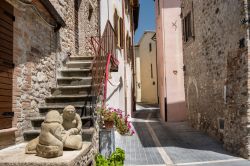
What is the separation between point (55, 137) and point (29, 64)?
2200mm

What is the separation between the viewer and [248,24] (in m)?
7.65

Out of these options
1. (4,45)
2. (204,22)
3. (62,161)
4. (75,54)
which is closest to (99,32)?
(75,54)

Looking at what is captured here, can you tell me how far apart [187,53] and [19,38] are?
997 cm

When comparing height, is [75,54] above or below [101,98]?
above

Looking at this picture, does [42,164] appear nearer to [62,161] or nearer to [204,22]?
[62,161]

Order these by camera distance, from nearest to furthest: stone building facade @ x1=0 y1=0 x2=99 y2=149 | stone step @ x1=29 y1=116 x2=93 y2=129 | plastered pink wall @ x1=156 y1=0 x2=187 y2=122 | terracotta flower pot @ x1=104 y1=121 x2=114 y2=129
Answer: stone building facade @ x1=0 y1=0 x2=99 y2=149 → stone step @ x1=29 y1=116 x2=93 y2=129 → terracotta flower pot @ x1=104 y1=121 x2=114 y2=129 → plastered pink wall @ x1=156 y1=0 x2=187 y2=122

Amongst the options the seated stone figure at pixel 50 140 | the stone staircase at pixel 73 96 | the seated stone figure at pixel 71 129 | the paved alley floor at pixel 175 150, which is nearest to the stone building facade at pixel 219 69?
the paved alley floor at pixel 175 150

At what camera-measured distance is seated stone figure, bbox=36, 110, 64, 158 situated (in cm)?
429

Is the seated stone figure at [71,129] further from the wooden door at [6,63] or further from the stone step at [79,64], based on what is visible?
the stone step at [79,64]

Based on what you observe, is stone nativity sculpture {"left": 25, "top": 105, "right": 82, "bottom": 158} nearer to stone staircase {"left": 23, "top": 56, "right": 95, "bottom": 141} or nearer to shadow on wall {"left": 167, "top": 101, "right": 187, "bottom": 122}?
stone staircase {"left": 23, "top": 56, "right": 95, "bottom": 141}

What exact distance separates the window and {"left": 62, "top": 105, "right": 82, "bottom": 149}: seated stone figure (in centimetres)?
915

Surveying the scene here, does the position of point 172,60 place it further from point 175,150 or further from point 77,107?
point 77,107

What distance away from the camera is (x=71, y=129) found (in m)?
5.05

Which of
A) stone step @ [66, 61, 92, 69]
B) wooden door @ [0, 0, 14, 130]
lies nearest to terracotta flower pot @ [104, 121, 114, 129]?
stone step @ [66, 61, 92, 69]
